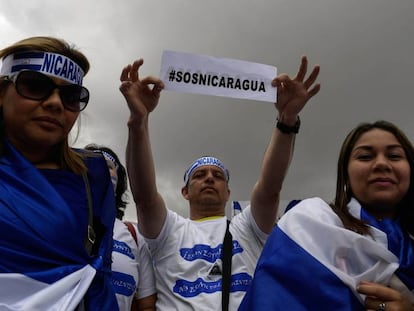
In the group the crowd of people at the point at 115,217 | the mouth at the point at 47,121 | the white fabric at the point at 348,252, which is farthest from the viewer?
the mouth at the point at 47,121

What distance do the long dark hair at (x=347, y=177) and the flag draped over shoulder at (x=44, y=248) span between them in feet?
3.83

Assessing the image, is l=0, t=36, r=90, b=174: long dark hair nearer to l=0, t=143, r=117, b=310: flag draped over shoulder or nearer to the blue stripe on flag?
l=0, t=143, r=117, b=310: flag draped over shoulder

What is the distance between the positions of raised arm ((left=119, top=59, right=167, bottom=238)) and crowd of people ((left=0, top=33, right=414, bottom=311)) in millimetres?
11

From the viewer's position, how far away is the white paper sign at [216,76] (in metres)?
2.60

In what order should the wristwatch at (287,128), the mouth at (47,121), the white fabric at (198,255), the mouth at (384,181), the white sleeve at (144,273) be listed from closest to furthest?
the mouth at (47,121) → the mouth at (384,181) → the white fabric at (198,255) → the wristwatch at (287,128) → the white sleeve at (144,273)

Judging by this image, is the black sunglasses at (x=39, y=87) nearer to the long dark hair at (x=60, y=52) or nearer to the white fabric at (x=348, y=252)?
the long dark hair at (x=60, y=52)

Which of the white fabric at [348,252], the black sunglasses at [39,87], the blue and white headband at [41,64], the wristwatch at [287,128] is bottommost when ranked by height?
the white fabric at [348,252]

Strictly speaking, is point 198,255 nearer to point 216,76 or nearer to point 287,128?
point 287,128

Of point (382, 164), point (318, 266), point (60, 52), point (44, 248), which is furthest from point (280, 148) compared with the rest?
point (44, 248)

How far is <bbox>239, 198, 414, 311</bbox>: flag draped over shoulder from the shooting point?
1687mm

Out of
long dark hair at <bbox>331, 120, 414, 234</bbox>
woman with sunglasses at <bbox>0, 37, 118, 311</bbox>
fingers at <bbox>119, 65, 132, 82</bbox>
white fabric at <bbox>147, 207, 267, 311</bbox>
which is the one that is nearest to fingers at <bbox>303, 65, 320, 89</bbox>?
long dark hair at <bbox>331, 120, 414, 234</bbox>

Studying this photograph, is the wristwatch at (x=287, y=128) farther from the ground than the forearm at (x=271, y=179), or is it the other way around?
the wristwatch at (x=287, y=128)

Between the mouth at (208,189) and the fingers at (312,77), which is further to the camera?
the mouth at (208,189)

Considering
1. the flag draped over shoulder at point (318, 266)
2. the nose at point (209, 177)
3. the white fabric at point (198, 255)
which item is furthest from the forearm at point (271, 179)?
the flag draped over shoulder at point (318, 266)
